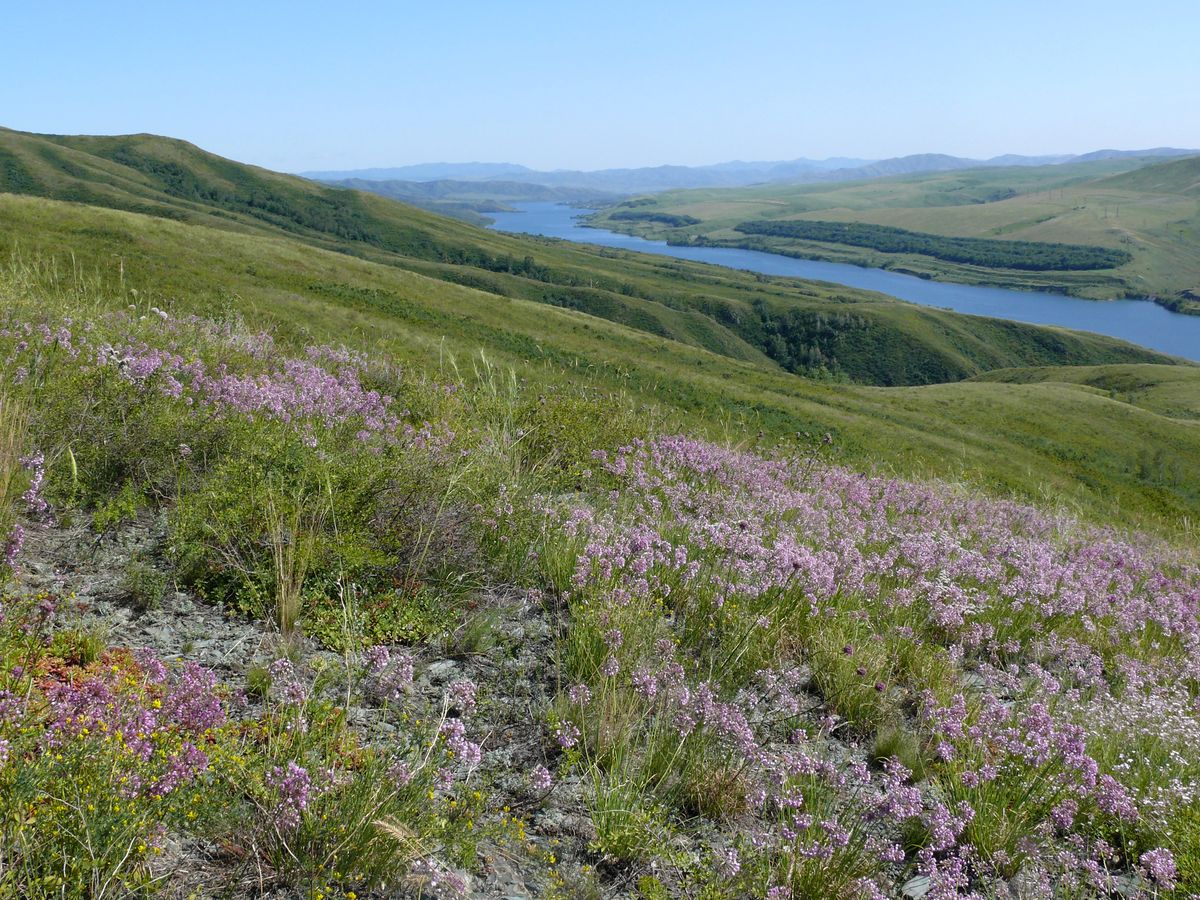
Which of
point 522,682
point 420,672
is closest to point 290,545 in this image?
point 420,672

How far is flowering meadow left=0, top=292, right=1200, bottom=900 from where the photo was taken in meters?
3.12

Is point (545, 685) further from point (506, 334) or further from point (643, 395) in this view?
point (506, 334)

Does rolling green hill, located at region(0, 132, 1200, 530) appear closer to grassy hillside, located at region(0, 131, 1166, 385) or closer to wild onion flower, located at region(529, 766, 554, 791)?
wild onion flower, located at region(529, 766, 554, 791)

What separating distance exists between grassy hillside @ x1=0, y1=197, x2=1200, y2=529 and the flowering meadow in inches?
388

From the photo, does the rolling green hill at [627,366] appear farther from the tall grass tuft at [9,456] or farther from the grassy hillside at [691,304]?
the grassy hillside at [691,304]

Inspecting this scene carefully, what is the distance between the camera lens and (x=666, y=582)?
6.07 metres

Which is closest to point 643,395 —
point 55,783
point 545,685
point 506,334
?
point 506,334

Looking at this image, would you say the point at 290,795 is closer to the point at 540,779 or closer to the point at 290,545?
the point at 540,779

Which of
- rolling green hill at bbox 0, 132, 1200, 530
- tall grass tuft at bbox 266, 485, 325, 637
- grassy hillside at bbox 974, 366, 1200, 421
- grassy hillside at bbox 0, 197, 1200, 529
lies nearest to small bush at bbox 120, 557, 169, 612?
tall grass tuft at bbox 266, 485, 325, 637

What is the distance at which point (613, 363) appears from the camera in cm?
3606

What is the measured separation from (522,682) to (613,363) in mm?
31809

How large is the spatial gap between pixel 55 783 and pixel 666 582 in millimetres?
4195

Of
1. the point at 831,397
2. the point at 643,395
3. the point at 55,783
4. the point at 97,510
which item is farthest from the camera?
the point at 831,397

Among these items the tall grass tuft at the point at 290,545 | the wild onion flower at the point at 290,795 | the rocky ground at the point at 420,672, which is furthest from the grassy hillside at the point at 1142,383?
the wild onion flower at the point at 290,795
